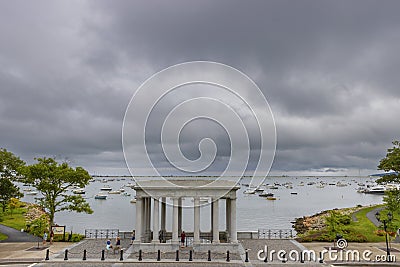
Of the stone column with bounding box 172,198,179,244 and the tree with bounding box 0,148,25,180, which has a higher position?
the tree with bounding box 0,148,25,180

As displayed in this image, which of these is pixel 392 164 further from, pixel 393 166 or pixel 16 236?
pixel 16 236

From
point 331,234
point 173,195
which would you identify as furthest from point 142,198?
point 331,234

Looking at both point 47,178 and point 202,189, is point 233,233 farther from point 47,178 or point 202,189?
point 47,178

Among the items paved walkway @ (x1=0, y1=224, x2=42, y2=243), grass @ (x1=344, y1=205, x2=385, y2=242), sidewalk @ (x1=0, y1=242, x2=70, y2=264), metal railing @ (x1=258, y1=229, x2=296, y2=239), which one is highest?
grass @ (x1=344, y1=205, x2=385, y2=242)

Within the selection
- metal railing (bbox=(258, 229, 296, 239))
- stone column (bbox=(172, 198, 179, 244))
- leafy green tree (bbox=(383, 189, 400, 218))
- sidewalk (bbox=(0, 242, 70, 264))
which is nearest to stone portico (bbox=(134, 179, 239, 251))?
stone column (bbox=(172, 198, 179, 244))

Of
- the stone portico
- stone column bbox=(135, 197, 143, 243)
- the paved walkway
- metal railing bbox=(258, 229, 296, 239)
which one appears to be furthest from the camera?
metal railing bbox=(258, 229, 296, 239)

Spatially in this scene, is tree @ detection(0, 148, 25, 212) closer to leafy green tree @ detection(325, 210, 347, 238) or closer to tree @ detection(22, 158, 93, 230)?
tree @ detection(22, 158, 93, 230)

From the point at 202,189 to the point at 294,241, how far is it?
1454 cm

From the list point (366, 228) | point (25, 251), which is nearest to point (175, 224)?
point (25, 251)

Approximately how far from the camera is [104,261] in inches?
1180

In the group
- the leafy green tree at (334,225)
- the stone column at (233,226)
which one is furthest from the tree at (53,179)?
the leafy green tree at (334,225)

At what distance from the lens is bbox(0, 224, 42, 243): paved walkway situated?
40.9 metres

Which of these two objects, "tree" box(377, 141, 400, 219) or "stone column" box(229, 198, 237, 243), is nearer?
"stone column" box(229, 198, 237, 243)

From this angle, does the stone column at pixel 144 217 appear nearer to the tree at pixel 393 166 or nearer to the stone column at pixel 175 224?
the stone column at pixel 175 224
